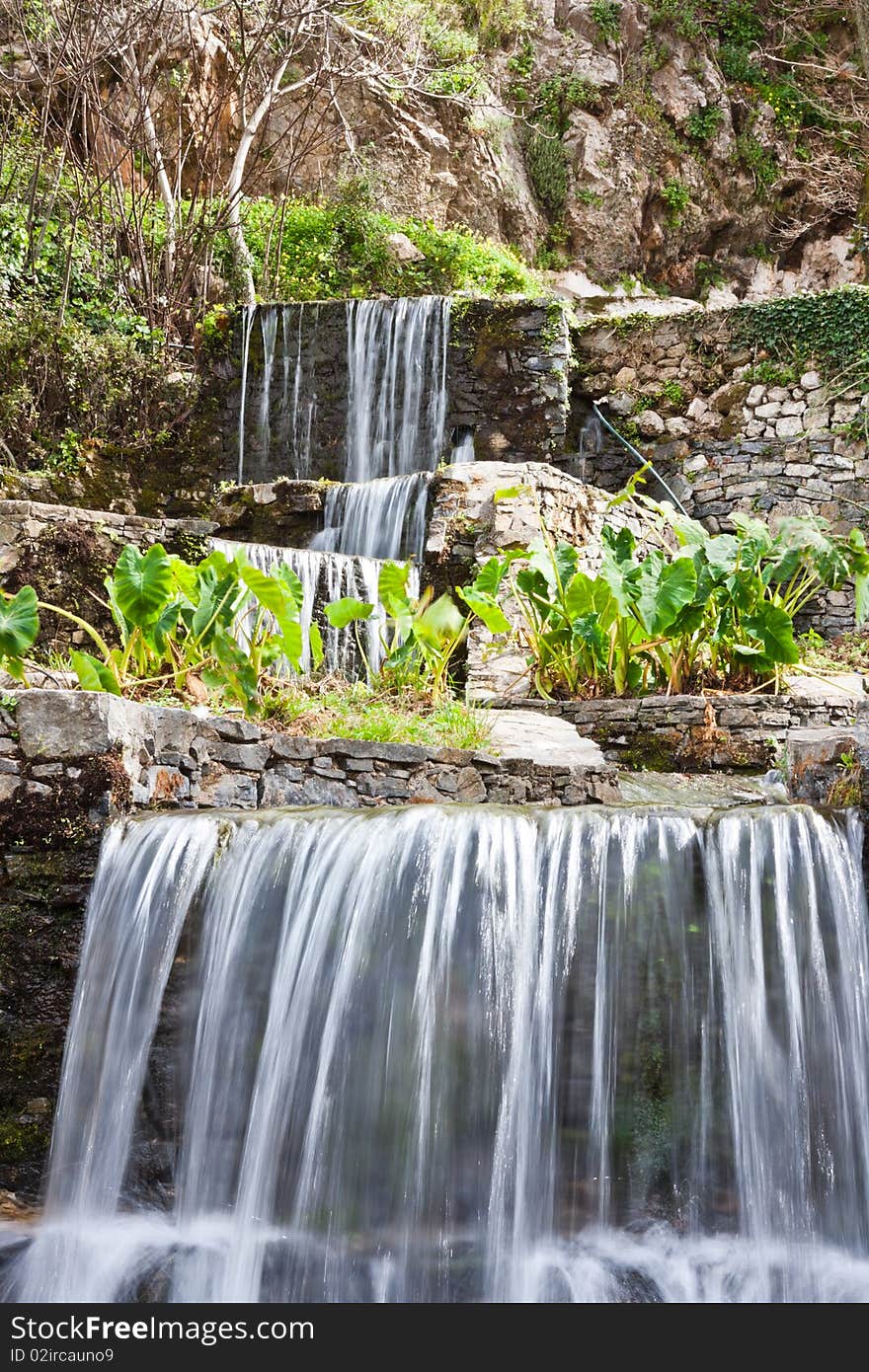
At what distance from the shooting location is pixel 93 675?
18.6ft

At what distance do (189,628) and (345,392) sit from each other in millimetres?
6546

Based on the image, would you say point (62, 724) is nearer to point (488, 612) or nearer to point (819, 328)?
point (488, 612)

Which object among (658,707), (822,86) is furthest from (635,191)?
(658,707)

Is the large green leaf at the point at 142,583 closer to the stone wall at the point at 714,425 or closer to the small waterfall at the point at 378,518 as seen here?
the small waterfall at the point at 378,518

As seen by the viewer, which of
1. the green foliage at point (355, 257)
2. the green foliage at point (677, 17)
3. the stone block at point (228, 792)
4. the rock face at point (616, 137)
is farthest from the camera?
the green foliage at point (677, 17)

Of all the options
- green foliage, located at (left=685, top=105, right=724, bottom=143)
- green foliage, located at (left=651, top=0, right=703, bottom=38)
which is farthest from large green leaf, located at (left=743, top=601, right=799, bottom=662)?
green foliage, located at (left=651, top=0, right=703, bottom=38)

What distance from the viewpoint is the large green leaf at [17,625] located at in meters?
5.00

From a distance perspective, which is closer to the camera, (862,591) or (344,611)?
(344,611)

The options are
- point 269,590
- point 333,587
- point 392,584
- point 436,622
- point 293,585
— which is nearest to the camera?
point 269,590

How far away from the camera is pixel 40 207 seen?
12.0 meters

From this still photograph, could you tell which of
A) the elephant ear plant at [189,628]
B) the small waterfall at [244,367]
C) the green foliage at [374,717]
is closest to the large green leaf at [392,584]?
the green foliage at [374,717]

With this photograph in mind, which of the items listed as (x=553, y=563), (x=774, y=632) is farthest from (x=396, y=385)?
(x=774, y=632)

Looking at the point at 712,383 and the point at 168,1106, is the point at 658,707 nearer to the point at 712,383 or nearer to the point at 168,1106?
the point at 168,1106

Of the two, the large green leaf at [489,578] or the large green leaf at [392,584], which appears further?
the large green leaf at [489,578]
